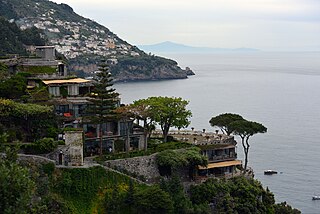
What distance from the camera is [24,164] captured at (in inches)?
1209

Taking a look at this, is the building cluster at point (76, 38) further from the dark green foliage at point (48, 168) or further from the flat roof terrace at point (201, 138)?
the dark green foliage at point (48, 168)

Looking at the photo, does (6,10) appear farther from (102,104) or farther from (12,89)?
(102,104)

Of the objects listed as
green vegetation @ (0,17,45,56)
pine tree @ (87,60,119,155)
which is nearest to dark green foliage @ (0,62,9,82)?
pine tree @ (87,60,119,155)

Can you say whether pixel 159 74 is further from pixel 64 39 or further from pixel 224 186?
pixel 224 186

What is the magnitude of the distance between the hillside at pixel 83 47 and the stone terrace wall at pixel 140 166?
4723 inches

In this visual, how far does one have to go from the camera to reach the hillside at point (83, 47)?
15888 cm

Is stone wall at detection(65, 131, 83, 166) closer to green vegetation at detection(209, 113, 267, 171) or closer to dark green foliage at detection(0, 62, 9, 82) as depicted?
dark green foliage at detection(0, 62, 9, 82)

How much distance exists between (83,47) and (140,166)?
467 feet

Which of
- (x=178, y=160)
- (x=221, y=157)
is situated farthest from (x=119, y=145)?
(x=221, y=157)

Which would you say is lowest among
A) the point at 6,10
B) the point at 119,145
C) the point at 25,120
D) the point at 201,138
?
the point at 201,138

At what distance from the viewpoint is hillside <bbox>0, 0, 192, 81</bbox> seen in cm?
15888

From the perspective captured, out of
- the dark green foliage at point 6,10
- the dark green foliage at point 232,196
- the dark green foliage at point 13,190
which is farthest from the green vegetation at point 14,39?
the dark green foliage at point 13,190

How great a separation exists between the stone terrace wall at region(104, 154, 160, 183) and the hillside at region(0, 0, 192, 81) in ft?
394

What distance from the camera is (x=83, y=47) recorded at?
573 ft
